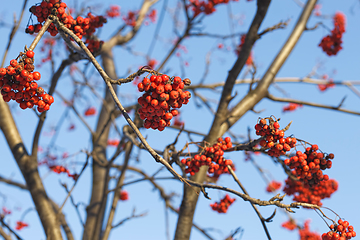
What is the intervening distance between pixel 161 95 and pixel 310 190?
2.43m

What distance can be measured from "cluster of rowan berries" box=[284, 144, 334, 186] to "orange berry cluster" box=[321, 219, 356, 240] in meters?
0.42

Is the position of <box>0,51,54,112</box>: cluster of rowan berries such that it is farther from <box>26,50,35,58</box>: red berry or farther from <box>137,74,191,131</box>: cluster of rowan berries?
<box>137,74,191,131</box>: cluster of rowan berries

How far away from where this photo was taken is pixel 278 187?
679 centimetres

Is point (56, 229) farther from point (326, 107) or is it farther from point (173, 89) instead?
point (326, 107)

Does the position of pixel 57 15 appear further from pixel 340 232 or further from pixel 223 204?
pixel 223 204

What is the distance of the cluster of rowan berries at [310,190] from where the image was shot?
11.1ft

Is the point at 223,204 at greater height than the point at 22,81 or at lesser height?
greater

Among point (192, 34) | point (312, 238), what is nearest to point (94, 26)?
point (192, 34)

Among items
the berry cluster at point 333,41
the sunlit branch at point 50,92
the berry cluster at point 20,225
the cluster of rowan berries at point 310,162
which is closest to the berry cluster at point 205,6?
the berry cluster at point 333,41

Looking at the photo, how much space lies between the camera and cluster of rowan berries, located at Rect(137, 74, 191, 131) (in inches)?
69.1

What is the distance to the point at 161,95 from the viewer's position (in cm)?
174

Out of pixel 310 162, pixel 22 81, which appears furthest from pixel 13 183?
pixel 310 162

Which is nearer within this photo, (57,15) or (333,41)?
(57,15)

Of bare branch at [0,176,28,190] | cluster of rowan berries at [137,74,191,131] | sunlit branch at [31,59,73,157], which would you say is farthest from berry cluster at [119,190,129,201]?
cluster of rowan berries at [137,74,191,131]
